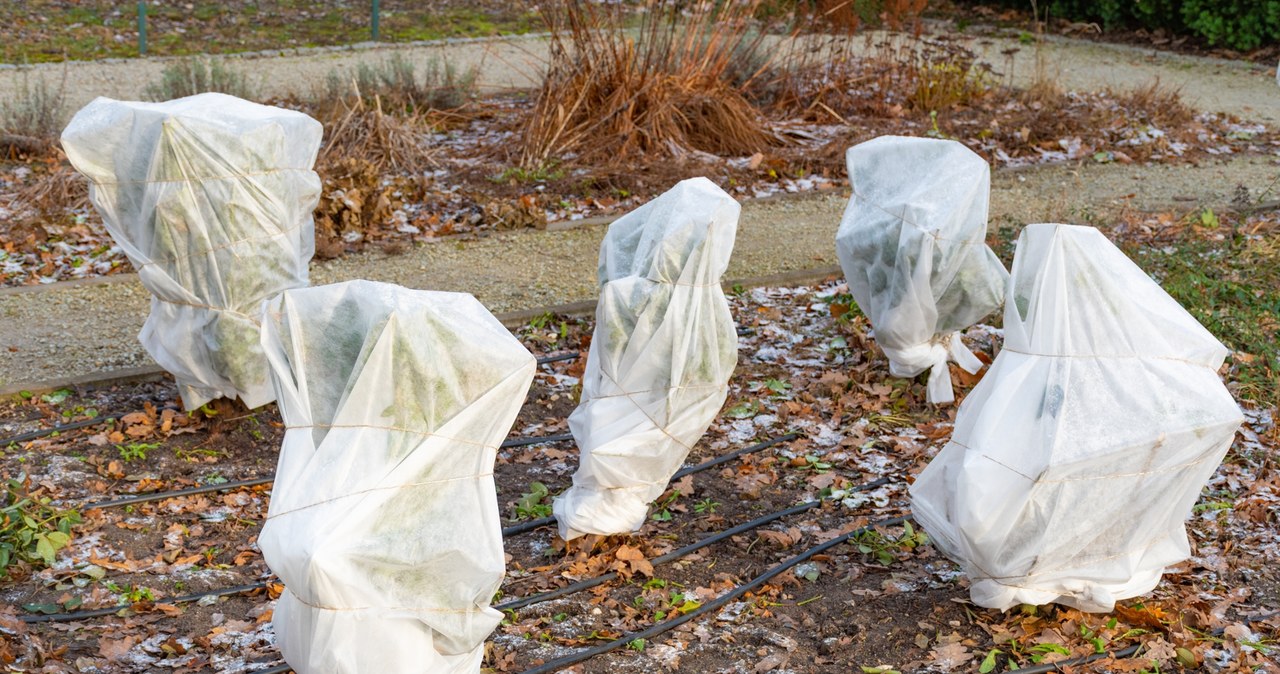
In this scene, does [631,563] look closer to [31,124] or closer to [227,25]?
[31,124]

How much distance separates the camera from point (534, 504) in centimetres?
532

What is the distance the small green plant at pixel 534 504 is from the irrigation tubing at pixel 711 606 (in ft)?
3.26

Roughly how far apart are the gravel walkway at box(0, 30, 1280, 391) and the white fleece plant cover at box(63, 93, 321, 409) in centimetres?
98

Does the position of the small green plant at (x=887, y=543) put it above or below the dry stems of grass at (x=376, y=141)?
below

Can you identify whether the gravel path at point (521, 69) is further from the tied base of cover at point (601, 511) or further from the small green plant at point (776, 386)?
the tied base of cover at point (601, 511)

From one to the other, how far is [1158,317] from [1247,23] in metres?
12.0

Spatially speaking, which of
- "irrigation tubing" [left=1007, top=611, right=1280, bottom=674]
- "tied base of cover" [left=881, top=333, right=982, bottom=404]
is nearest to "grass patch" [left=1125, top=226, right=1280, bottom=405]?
"tied base of cover" [left=881, top=333, right=982, bottom=404]

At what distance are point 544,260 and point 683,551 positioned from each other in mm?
3441

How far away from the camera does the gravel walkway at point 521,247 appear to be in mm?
6656

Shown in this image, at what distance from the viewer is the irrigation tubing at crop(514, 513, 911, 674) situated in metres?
4.16

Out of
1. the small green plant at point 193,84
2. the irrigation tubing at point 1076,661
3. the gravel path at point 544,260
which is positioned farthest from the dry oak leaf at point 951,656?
the small green plant at point 193,84

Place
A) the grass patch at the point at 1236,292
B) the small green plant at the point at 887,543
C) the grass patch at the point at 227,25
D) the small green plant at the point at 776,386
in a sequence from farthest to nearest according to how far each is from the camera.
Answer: the grass patch at the point at 227,25 → the small green plant at the point at 776,386 → the grass patch at the point at 1236,292 → the small green plant at the point at 887,543

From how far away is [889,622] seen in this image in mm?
4406

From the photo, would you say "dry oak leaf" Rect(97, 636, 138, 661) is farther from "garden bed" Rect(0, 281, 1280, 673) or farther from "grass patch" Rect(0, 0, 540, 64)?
"grass patch" Rect(0, 0, 540, 64)
